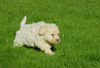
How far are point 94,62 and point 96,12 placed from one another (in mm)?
8751

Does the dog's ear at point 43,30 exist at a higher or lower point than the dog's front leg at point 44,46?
higher

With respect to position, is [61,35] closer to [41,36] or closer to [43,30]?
[41,36]

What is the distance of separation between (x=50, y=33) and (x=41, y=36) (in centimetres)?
34

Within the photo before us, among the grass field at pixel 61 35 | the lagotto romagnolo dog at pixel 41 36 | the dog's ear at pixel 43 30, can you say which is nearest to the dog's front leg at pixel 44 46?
the lagotto romagnolo dog at pixel 41 36

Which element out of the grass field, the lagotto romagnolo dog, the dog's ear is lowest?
the grass field

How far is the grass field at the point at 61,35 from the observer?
7551 mm

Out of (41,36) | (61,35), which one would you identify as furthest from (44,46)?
(61,35)

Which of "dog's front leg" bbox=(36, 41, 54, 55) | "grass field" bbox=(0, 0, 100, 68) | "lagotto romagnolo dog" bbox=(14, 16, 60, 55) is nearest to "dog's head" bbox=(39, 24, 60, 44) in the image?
"lagotto romagnolo dog" bbox=(14, 16, 60, 55)

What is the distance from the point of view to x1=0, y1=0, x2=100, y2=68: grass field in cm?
755

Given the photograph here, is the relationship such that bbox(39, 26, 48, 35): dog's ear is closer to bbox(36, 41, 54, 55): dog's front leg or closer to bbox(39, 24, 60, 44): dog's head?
bbox(39, 24, 60, 44): dog's head

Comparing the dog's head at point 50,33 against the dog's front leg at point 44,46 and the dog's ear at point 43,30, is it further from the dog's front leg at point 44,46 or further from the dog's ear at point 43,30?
the dog's front leg at point 44,46

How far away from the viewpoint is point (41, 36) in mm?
8680

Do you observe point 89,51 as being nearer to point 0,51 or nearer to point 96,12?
point 0,51

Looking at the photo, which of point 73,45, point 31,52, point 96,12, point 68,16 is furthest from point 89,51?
point 96,12
